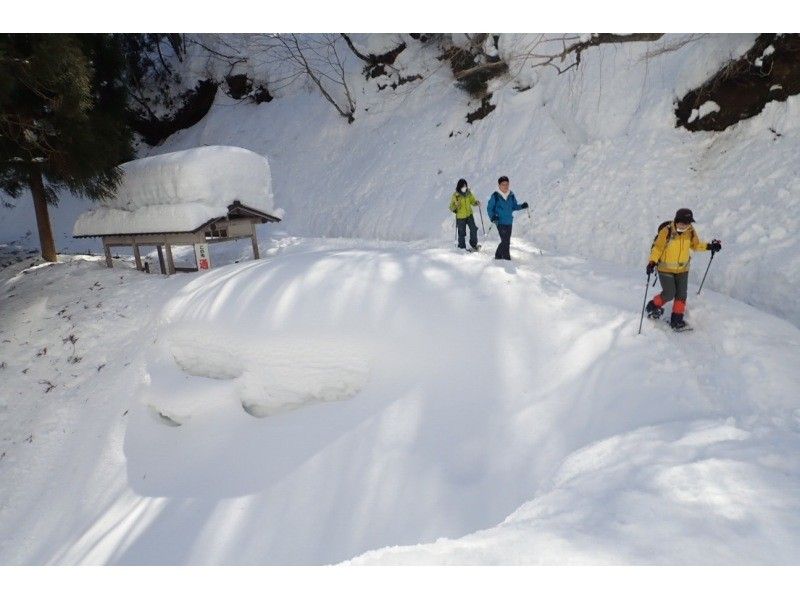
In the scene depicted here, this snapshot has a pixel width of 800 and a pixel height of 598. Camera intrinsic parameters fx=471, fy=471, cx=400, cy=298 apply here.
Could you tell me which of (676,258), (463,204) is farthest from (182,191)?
(676,258)

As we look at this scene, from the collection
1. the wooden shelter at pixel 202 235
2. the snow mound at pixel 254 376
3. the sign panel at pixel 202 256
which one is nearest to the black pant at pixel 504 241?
the snow mound at pixel 254 376

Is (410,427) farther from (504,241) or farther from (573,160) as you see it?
(573,160)

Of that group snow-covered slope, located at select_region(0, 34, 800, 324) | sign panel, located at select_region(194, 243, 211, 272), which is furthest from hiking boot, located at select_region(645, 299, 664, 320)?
sign panel, located at select_region(194, 243, 211, 272)

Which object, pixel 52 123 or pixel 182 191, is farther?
pixel 52 123

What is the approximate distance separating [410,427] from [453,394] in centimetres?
67

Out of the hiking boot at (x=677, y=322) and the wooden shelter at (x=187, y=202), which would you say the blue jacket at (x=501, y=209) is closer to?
the hiking boot at (x=677, y=322)

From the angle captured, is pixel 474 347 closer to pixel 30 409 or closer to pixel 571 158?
pixel 30 409

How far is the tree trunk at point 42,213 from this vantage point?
14.0 metres

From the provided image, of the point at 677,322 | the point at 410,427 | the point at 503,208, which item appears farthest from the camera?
the point at 503,208

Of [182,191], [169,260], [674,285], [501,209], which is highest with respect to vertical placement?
[182,191]

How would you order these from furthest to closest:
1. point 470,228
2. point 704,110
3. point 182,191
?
point 182,191, point 704,110, point 470,228

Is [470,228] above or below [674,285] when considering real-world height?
above

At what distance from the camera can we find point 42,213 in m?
14.4

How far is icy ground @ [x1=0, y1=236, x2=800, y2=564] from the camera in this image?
3293 mm
